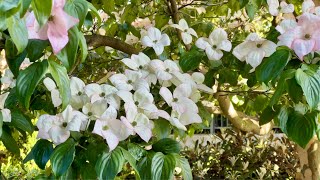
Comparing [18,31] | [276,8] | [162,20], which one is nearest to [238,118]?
[162,20]

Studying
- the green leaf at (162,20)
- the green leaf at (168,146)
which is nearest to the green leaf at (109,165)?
the green leaf at (168,146)

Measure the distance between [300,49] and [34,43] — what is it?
1.46ft

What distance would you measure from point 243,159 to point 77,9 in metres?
2.07

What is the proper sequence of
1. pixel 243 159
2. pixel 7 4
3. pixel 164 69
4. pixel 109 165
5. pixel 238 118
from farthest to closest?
1. pixel 243 159
2. pixel 238 118
3. pixel 164 69
4. pixel 109 165
5. pixel 7 4

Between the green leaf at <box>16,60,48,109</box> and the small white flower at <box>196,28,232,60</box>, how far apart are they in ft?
1.64

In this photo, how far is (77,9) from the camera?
2.16ft

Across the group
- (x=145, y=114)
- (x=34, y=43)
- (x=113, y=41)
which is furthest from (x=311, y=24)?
(x=113, y=41)

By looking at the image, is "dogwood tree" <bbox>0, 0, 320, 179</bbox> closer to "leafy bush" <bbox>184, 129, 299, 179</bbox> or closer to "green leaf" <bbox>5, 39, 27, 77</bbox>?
"green leaf" <bbox>5, 39, 27, 77</bbox>

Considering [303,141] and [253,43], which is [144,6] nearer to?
[253,43]

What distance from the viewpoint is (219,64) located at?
113 cm

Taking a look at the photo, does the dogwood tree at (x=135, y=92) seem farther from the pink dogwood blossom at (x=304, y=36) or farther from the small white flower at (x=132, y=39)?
the small white flower at (x=132, y=39)

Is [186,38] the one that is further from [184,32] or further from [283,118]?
[283,118]

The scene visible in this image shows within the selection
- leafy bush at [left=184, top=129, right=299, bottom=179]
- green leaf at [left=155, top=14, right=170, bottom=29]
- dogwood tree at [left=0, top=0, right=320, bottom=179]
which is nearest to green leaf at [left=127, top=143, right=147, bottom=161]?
dogwood tree at [left=0, top=0, right=320, bottom=179]

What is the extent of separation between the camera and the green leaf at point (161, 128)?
3.10ft
